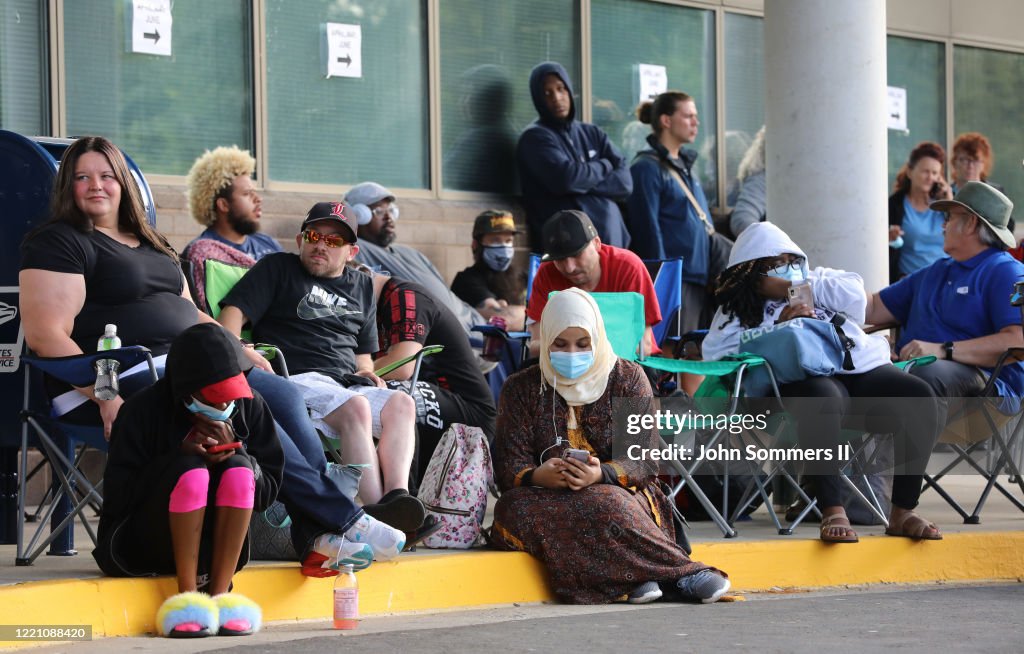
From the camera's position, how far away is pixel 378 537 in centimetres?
549

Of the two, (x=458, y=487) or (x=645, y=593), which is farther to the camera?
(x=458, y=487)

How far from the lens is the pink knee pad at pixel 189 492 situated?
499 cm

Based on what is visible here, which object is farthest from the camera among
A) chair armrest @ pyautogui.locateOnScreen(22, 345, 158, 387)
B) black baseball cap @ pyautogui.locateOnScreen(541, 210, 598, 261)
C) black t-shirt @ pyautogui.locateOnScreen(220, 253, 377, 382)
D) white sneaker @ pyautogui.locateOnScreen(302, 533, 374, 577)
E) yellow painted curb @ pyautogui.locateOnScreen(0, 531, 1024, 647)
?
black baseball cap @ pyautogui.locateOnScreen(541, 210, 598, 261)

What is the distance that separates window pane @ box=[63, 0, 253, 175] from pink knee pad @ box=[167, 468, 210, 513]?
14.4ft

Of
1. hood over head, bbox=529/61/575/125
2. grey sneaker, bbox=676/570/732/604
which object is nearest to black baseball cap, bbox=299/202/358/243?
grey sneaker, bbox=676/570/732/604

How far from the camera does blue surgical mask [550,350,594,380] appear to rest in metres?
6.09

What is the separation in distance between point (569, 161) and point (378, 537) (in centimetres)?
478

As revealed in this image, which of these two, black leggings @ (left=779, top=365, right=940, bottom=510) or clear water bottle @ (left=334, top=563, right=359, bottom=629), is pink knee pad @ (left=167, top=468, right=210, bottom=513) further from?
black leggings @ (left=779, top=365, right=940, bottom=510)

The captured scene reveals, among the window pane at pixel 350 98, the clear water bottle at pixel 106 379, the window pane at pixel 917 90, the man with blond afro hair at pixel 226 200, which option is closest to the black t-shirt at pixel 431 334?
the man with blond afro hair at pixel 226 200

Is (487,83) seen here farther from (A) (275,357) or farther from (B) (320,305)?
(A) (275,357)

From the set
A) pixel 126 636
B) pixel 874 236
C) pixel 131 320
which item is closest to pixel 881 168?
pixel 874 236

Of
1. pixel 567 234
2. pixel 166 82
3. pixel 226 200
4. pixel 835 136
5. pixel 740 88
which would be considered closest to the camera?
pixel 567 234

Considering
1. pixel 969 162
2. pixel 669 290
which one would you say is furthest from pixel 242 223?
pixel 969 162

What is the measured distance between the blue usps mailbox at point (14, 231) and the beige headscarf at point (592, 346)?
6.44 feet
